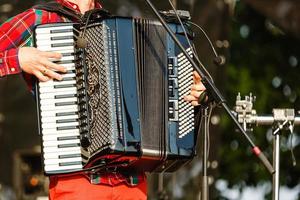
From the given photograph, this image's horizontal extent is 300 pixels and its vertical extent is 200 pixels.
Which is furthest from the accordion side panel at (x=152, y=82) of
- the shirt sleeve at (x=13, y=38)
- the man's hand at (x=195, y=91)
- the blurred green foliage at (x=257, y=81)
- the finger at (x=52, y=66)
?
the blurred green foliage at (x=257, y=81)

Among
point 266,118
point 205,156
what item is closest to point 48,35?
point 205,156

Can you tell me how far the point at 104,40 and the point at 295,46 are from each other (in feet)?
18.1

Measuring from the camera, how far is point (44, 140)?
4938 millimetres

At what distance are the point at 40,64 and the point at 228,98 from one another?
220 inches

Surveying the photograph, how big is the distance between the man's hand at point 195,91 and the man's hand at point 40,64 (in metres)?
0.58

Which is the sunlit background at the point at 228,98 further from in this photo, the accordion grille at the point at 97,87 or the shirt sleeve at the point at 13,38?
the shirt sleeve at the point at 13,38

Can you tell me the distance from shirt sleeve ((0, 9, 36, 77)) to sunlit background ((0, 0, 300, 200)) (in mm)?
555

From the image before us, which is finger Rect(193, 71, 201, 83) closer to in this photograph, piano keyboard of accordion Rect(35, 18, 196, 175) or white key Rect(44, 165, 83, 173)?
piano keyboard of accordion Rect(35, 18, 196, 175)

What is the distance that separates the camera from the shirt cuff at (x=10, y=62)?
16.3 ft

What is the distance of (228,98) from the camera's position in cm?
1037

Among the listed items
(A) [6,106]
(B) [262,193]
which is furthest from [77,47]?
(B) [262,193]

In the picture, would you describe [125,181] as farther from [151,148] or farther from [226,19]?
[226,19]

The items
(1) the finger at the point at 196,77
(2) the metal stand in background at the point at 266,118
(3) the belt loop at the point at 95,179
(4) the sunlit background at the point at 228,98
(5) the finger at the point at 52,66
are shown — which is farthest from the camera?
(4) the sunlit background at the point at 228,98

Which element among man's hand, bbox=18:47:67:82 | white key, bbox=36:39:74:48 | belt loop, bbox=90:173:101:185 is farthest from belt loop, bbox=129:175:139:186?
white key, bbox=36:39:74:48
